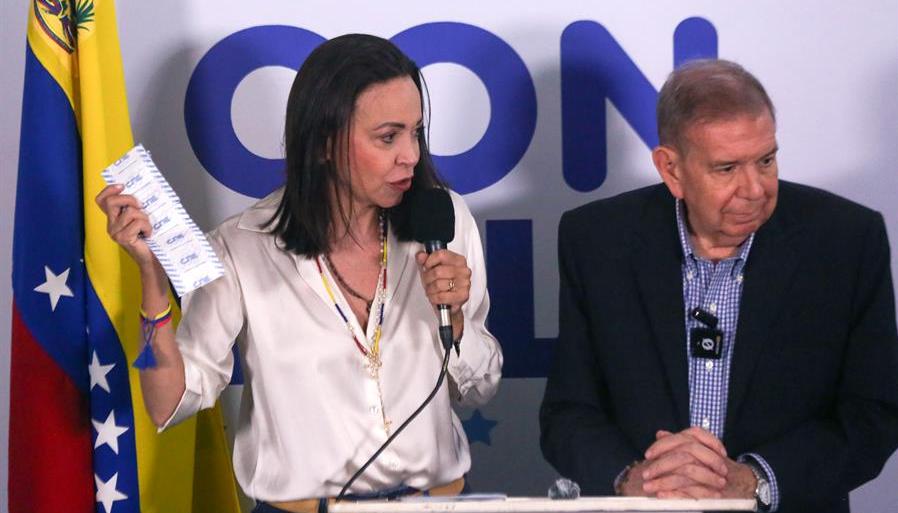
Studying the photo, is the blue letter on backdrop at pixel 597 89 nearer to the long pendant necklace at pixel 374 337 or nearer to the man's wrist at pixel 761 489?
the long pendant necklace at pixel 374 337

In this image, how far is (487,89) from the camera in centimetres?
367

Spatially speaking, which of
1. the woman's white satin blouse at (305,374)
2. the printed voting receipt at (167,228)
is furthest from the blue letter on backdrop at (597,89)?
the printed voting receipt at (167,228)

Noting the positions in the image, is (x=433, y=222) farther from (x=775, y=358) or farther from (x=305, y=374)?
(x=775, y=358)

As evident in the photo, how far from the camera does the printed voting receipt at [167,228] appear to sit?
250 centimetres

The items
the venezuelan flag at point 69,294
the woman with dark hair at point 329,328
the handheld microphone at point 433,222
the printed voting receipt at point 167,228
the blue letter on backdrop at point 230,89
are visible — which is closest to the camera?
the printed voting receipt at point 167,228

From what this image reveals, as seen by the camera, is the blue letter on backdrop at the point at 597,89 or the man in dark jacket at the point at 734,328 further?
the blue letter on backdrop at the point at 597,89

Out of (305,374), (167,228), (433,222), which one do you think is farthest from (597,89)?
(167,228)

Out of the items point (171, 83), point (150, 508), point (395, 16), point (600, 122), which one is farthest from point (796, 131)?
point (150, 508)

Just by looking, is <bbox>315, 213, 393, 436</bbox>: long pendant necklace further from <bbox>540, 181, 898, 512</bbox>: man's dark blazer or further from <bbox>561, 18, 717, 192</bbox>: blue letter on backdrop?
<bbox>561, 18, 717, 192</bbox>: blue letter on backdrop

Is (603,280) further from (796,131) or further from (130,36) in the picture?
(130,36)

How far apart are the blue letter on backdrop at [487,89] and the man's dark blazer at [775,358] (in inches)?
32.5

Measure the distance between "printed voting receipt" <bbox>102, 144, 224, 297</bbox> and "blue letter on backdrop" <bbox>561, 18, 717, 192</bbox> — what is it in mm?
1455

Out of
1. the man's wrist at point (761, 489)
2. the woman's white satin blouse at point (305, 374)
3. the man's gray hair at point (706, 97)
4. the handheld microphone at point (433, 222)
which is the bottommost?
Answer: the man's wrist at point (761, 489)

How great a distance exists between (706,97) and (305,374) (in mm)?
1049
